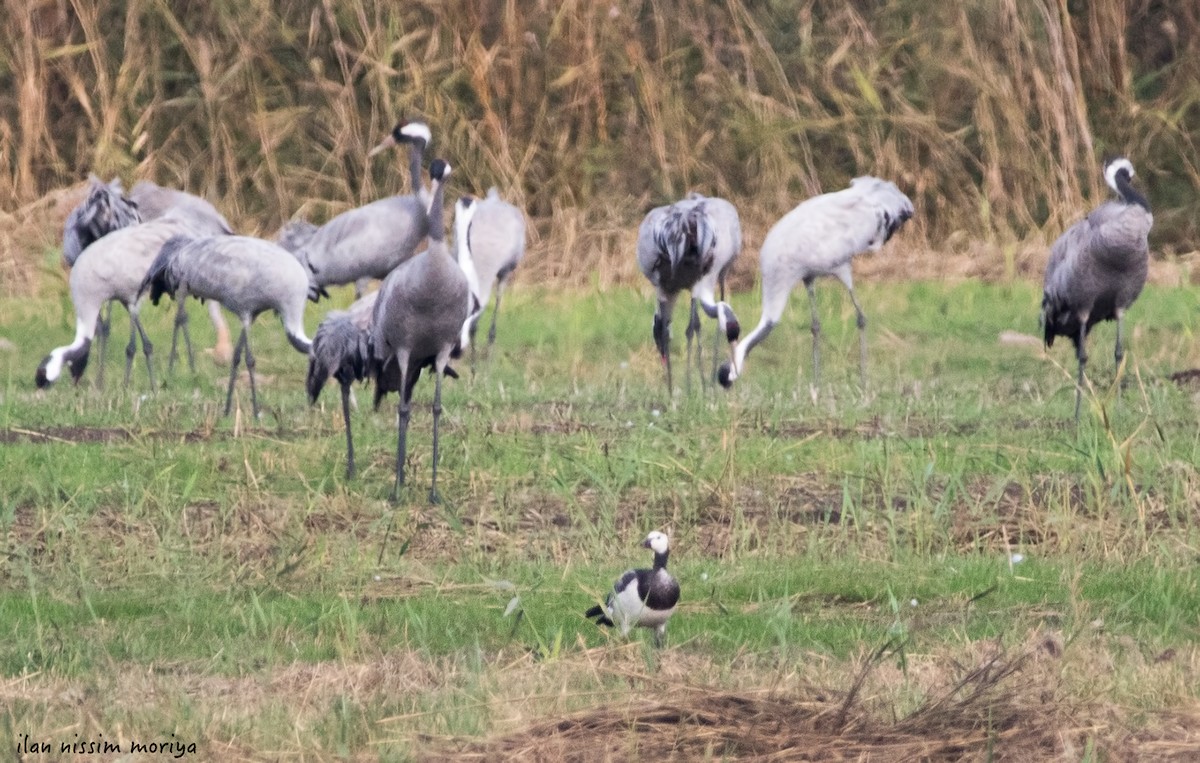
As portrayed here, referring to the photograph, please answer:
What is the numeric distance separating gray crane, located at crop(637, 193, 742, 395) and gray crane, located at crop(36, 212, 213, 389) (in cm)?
270

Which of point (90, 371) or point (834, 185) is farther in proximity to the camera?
point (834, 185)

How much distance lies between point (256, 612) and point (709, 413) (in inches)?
156

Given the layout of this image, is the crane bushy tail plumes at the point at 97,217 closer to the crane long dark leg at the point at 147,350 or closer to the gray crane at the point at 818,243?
the crane long dark leg at the point at 147,350

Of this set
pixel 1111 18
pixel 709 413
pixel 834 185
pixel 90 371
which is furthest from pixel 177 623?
pixel 1111 18

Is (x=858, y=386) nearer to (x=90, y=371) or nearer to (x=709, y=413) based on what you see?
(x=709, y=413)

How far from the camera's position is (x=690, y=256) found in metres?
12.1

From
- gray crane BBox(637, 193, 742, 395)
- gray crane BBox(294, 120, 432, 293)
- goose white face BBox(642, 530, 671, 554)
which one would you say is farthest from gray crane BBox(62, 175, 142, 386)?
goose white face BBox(642, 530, 671, 554)

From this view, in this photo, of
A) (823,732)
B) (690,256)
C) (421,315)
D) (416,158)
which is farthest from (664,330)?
(823,732)

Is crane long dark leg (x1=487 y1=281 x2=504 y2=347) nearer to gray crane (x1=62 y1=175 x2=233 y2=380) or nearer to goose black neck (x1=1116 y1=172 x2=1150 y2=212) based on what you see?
gray crane (x1=62 y1=175 x2=233 y2=380)

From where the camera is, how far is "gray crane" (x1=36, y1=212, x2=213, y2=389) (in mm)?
11734

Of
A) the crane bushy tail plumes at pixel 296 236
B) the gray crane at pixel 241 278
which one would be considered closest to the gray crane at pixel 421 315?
the gray crane at pixel 241 278

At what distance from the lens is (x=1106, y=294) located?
1069 cm

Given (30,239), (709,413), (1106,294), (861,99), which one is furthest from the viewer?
(861,99)

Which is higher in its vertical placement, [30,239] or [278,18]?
[278,18]
